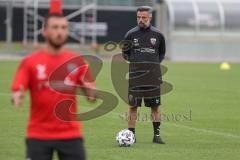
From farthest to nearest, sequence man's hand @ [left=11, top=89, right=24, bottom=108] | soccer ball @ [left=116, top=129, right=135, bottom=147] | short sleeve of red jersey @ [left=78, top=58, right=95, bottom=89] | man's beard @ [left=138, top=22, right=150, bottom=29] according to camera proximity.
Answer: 1. man's beard @ [left=138, top=22, right=150, bottom=29]
2. soccer ball @ [left=116, top=129, right=135, bottom=147]
3. short sleeve of red jersey @ [left=78, top=58, right=95, bottom=89]
4. man's hand @ [left=11, top=89, right=24, bottom=108]

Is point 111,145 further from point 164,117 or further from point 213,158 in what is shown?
point 164,117

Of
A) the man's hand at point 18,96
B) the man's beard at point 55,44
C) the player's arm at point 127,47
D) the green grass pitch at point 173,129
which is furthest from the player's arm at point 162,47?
the man's hand at point 18,96

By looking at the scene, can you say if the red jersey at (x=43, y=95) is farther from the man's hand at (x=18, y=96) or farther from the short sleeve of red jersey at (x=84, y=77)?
the short sleeve of red jersey at (x=84, y=77)

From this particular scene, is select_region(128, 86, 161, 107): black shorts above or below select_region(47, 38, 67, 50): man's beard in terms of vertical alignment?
below

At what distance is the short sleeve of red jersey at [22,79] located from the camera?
719cm

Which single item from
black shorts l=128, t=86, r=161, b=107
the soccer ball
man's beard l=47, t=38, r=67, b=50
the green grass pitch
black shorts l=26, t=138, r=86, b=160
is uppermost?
man's beard l=47, t=38, r=67, b=50

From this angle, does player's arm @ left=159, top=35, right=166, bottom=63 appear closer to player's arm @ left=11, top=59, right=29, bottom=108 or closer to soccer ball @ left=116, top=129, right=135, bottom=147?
soccer ball @ left=116, top=129, right=135, bottom=147

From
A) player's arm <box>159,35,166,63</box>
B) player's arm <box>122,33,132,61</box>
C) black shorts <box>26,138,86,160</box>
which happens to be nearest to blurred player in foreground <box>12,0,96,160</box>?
black shorts <box>26,138,86,160</box>

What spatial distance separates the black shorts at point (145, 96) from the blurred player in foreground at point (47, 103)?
19.6 ft

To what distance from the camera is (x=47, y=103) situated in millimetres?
7402

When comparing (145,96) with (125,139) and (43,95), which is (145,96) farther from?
(43,95)

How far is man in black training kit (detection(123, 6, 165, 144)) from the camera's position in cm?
1326

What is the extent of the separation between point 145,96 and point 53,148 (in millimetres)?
6175

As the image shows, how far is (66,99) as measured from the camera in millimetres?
7637
